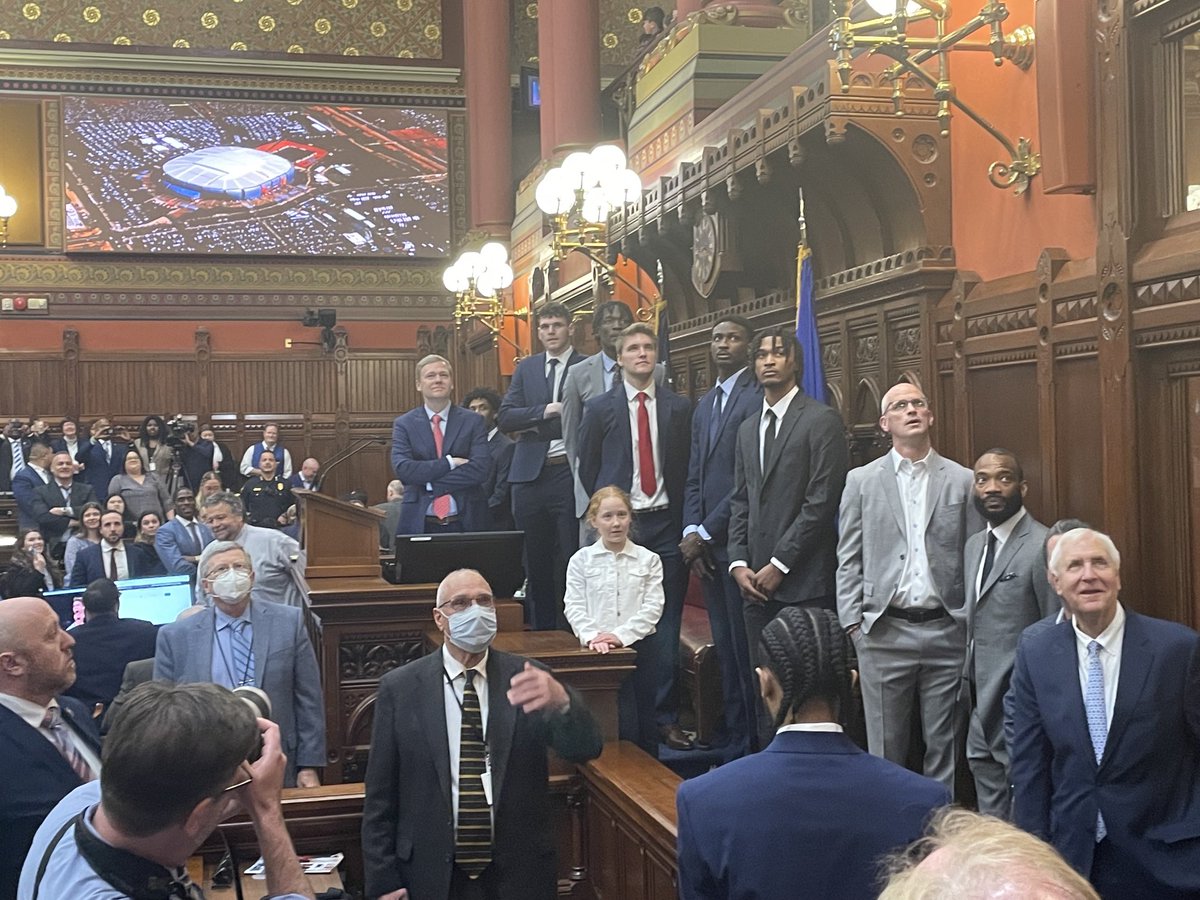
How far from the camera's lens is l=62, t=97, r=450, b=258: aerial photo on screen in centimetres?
1759

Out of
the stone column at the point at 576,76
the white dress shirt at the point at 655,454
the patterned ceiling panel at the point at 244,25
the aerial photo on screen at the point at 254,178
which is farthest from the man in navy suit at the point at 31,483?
the patterned ceiling panel at the point at 244,25

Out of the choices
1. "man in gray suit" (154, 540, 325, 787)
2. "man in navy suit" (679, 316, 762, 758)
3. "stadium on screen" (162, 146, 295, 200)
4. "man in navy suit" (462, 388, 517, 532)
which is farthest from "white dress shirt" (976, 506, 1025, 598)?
"stadium on screen" (162, 146, 295, 200)

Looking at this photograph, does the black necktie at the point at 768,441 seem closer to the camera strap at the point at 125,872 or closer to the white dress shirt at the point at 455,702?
the white dress shirt at the point at 455,702

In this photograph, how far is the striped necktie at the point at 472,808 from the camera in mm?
3412

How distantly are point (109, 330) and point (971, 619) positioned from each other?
15.7m

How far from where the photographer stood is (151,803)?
74.3 inches

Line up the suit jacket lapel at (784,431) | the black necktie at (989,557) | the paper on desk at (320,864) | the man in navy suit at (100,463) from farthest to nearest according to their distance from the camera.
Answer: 1. the man in navy suit at (100,463)
2. the suit jacket lapel at (784,431)
3. the black necktie at (989,557)
4. the paper on desk at (320,864)

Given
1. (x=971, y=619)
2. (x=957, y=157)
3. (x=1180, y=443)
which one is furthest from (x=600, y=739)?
(x=957, y=157)

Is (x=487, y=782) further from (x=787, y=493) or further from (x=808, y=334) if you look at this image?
(x=808, y=334)

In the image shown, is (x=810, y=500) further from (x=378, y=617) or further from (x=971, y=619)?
(x=378, y=617)

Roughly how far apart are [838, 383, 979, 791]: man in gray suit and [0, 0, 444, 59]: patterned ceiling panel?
1574 cm

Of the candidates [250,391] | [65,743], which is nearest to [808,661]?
[65,743]

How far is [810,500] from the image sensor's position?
187 inches

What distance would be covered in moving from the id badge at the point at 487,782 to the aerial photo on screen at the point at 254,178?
15.6 metres
